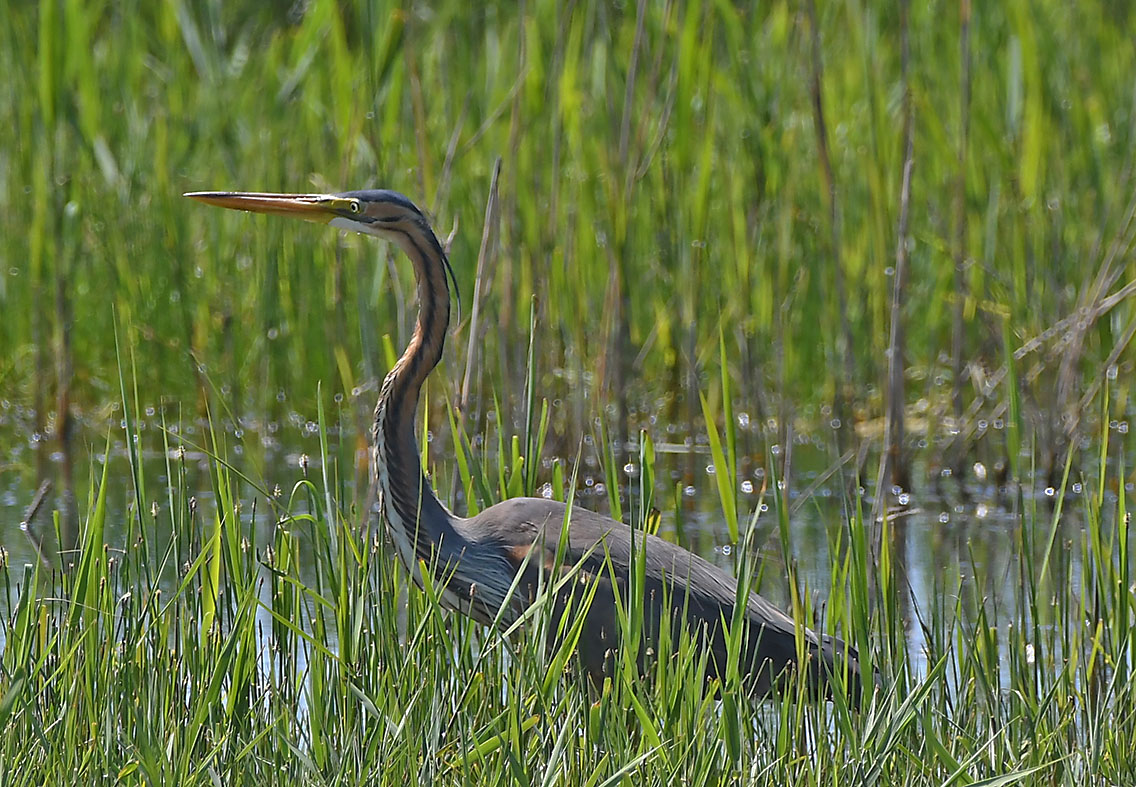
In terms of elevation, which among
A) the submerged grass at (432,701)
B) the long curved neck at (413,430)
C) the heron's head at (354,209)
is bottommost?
the submerged grass at (432,701)

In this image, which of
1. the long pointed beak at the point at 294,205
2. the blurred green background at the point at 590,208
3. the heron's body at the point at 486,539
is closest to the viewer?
the heron's body at the point at 486,539

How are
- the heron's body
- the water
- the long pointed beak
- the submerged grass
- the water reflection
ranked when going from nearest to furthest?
1. the submerged grass
2. the heron's body
3. the long pointed beak
4. the water reflection
5. the water

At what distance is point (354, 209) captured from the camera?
370 cm

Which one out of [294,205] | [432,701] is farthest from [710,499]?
[432,701]

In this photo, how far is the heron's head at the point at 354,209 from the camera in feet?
11.9

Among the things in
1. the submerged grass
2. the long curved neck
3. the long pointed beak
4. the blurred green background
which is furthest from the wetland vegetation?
the submerged grass

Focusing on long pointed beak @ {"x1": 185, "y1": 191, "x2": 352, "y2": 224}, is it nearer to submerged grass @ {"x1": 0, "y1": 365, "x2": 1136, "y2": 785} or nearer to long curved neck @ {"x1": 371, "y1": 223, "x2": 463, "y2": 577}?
long curved neck @ {"x1": 371, "y1": 223, "x2": 463, "y2": 577}

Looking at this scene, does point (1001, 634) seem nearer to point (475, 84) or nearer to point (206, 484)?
point (206, 484)

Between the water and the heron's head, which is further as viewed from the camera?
the water

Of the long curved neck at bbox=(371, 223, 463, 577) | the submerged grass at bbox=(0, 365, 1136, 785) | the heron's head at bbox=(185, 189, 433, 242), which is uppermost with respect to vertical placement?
the heron's head at bbox=(185, 189, 433, 242)

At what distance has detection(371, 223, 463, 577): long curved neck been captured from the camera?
353 cm

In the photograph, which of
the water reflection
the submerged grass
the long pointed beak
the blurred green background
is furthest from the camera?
the blurred green background

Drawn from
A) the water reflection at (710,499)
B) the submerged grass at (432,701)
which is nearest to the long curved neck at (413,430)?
the submerged grass at (432,701)

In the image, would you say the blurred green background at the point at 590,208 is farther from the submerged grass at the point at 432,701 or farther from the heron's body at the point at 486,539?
the submerged grass at the point at 432,701
